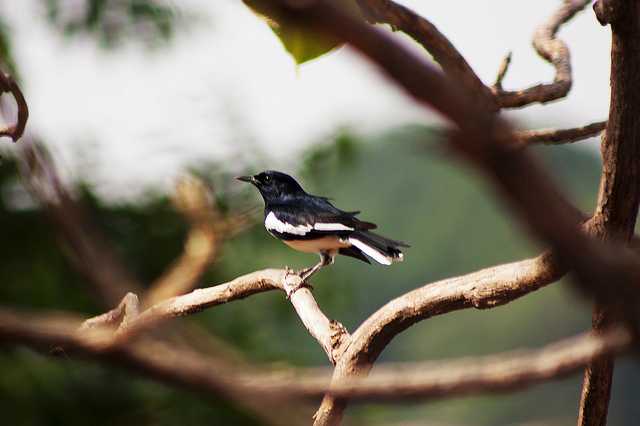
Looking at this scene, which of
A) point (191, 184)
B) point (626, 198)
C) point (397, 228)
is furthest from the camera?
point (397, 228)

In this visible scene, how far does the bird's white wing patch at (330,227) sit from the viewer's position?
3.81 m

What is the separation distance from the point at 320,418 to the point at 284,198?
2537mm

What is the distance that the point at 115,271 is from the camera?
1.59 feet

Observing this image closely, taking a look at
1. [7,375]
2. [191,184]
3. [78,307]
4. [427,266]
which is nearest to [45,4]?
[78,307]

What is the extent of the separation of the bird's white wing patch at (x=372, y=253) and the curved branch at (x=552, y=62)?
108 cm

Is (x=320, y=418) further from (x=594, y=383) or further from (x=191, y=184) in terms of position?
(x=191, y=184)

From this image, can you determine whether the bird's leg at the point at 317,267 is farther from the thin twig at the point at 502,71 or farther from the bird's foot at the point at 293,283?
the thin twig at the point at 502,71

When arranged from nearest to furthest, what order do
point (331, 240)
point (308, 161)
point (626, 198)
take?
point (626, 198) → point (331, 240) → point (308, 161)

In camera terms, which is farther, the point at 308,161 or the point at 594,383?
the point at 308,161

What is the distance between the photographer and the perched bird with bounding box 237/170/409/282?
3.53 metres

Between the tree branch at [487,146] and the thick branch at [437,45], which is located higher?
the thick branch at [437,45]

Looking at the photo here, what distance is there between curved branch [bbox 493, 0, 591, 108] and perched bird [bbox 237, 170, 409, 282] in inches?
39.7

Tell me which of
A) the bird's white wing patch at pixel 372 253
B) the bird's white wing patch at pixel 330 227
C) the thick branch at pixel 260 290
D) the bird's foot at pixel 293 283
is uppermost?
the bird's white wing patch at pixel 330 227

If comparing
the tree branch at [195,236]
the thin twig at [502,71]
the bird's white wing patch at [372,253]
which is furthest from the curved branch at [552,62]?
the tree branch at [195,236]
